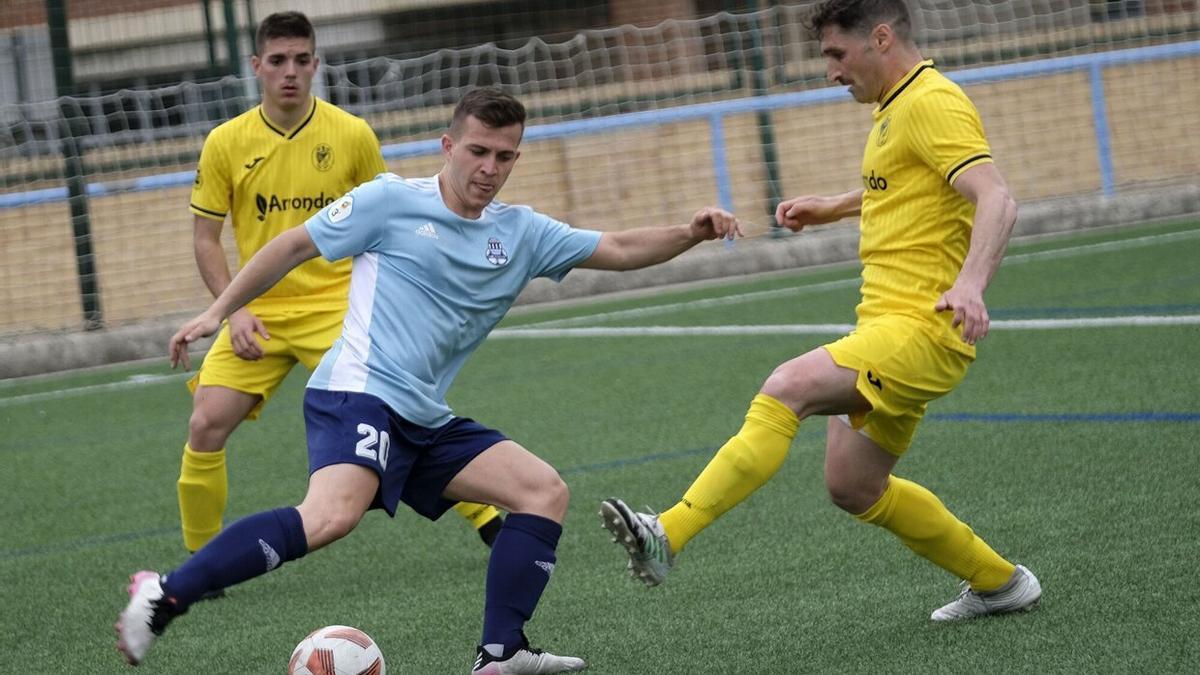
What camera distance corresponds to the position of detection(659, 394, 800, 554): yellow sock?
4320 mm

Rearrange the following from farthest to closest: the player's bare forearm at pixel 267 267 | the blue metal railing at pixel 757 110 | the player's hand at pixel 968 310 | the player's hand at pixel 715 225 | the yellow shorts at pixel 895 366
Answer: the blue metal railing at pixel 757 110
the player's hand at pixel 715 225
the player's bare forearm at pixel 267 267
the yellow shorts at pixel 895 366
the player's hand at pixel 968 310

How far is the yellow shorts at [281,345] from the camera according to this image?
614 cm

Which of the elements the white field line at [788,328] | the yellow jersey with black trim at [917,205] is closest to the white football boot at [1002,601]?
the yellow jersey with black trim at [917,205]

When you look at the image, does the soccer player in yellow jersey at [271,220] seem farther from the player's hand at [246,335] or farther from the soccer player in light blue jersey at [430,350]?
the soccer player in light blue jersey at [430,350]

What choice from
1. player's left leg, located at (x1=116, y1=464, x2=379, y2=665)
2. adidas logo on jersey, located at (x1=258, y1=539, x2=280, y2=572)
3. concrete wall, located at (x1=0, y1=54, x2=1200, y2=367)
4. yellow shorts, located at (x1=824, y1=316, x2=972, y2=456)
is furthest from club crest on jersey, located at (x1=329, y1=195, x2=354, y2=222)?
concrete wall, located at (x1=0, y1=54, x2=1200, y2=367)

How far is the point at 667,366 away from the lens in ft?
33.1

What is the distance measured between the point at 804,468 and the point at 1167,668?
317 cm

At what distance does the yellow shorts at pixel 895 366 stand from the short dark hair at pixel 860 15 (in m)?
0.80

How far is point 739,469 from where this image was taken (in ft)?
14.3

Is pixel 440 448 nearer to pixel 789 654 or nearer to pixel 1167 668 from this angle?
pixel 789 654

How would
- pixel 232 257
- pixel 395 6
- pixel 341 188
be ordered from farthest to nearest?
pixel 395 6 < pixel 232 257 < pixel 341 188

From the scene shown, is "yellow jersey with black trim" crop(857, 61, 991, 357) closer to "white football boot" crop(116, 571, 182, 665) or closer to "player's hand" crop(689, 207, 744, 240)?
"player's hand" crop(689, 207, 744, 240)

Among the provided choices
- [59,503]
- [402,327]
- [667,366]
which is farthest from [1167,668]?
[667,366]

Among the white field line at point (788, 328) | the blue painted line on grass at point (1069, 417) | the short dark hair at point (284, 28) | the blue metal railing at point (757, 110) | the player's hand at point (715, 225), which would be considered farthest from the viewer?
the blue metal railing at point (757, 110)
